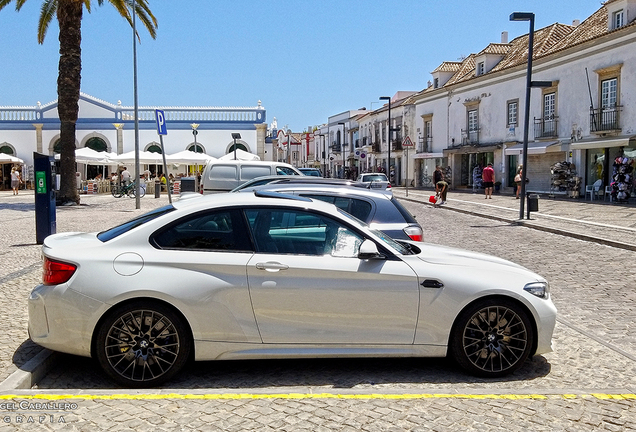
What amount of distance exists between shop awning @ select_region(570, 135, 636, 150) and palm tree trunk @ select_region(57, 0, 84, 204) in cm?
2199

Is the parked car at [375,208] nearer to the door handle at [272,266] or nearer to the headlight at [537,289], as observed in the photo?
the headlight at [537,289]

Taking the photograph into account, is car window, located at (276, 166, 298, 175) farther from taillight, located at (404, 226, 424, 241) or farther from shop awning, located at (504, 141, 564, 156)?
shop awning, located at (504, 141, 564, 156)

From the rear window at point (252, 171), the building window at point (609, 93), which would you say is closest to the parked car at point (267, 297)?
the rear window at point (252, 171)

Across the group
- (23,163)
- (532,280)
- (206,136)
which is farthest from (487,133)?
(532,280)

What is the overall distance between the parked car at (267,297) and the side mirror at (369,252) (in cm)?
1

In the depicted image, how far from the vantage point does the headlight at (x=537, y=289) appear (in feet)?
16.2

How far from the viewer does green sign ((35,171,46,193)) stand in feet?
36.8

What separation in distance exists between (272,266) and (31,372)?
75.6 inches

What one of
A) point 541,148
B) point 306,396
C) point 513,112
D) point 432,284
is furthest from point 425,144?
point 306,396

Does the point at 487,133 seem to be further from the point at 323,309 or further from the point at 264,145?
the point at 323,309

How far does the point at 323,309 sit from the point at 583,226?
47.2 feet

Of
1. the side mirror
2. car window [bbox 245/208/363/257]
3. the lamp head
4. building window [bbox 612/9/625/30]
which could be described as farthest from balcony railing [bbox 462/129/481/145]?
the side mirror

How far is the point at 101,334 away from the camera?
4512 millimetres

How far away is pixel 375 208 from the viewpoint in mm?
7602
